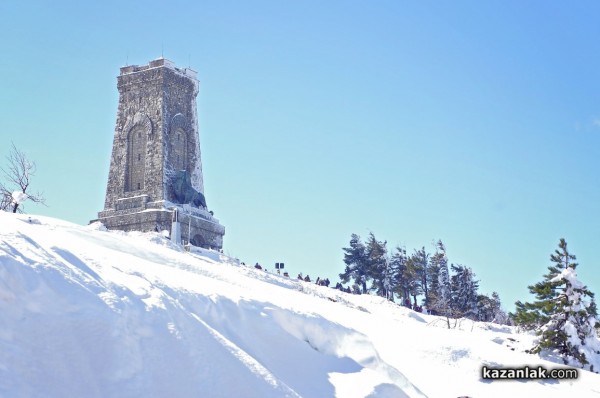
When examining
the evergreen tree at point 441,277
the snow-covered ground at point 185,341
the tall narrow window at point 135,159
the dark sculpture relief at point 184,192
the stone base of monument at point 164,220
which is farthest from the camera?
the evergreen tree at point 441,277

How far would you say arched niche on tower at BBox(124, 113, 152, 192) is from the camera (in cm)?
4128

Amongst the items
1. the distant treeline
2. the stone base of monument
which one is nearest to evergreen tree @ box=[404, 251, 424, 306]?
the distant treeline

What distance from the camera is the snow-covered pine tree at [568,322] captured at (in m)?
19.7

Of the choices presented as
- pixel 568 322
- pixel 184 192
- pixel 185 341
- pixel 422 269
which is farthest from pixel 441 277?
pixel 185 341

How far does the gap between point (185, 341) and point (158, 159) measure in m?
32.2

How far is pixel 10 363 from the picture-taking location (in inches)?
300

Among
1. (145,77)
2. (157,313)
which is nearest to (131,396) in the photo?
(157,313)

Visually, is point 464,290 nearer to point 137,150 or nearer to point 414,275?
point 414,275

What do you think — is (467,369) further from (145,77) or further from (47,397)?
(145,77)

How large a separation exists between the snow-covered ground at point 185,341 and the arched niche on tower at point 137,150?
25066 millimetres

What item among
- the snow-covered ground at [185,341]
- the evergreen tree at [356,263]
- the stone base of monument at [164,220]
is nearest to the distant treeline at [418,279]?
the evergreen tree at [356,263]

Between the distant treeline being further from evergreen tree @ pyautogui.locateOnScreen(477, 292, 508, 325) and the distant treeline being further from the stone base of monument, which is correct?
the stone base of monument

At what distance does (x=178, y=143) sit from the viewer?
43031 millimetres

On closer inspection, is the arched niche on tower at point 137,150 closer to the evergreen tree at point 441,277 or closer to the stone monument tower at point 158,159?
the stone monument tower at point 158,159
